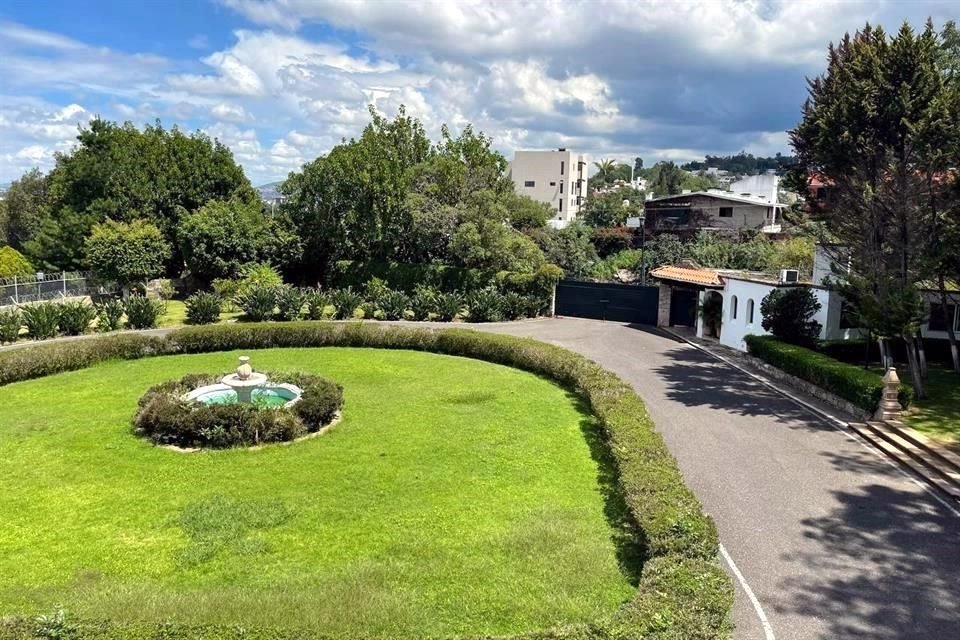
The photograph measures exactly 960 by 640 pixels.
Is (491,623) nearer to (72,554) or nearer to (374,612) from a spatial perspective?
(374,612)

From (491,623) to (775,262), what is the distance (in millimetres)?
37529

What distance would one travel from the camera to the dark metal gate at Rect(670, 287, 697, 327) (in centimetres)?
2856

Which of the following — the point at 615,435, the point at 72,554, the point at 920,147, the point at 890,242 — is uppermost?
the point at 920,147

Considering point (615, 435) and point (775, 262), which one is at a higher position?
point (775, 262)

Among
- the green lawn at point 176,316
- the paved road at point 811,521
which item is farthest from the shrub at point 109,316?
the paved road at point 811,521

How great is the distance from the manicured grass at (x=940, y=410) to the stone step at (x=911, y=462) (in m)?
1.05

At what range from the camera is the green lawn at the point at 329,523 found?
756 cm

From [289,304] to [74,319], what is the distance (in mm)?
7833

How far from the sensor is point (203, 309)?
27.0 m

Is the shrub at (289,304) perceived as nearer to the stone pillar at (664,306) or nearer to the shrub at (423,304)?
the shrub at (423,304)

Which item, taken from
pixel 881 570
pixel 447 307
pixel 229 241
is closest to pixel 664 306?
pixel 447 307

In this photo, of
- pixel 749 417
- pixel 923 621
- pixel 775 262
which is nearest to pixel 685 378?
pixel 749 417

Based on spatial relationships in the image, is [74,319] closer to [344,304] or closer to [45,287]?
[45,287]

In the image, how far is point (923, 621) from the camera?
7.41m
